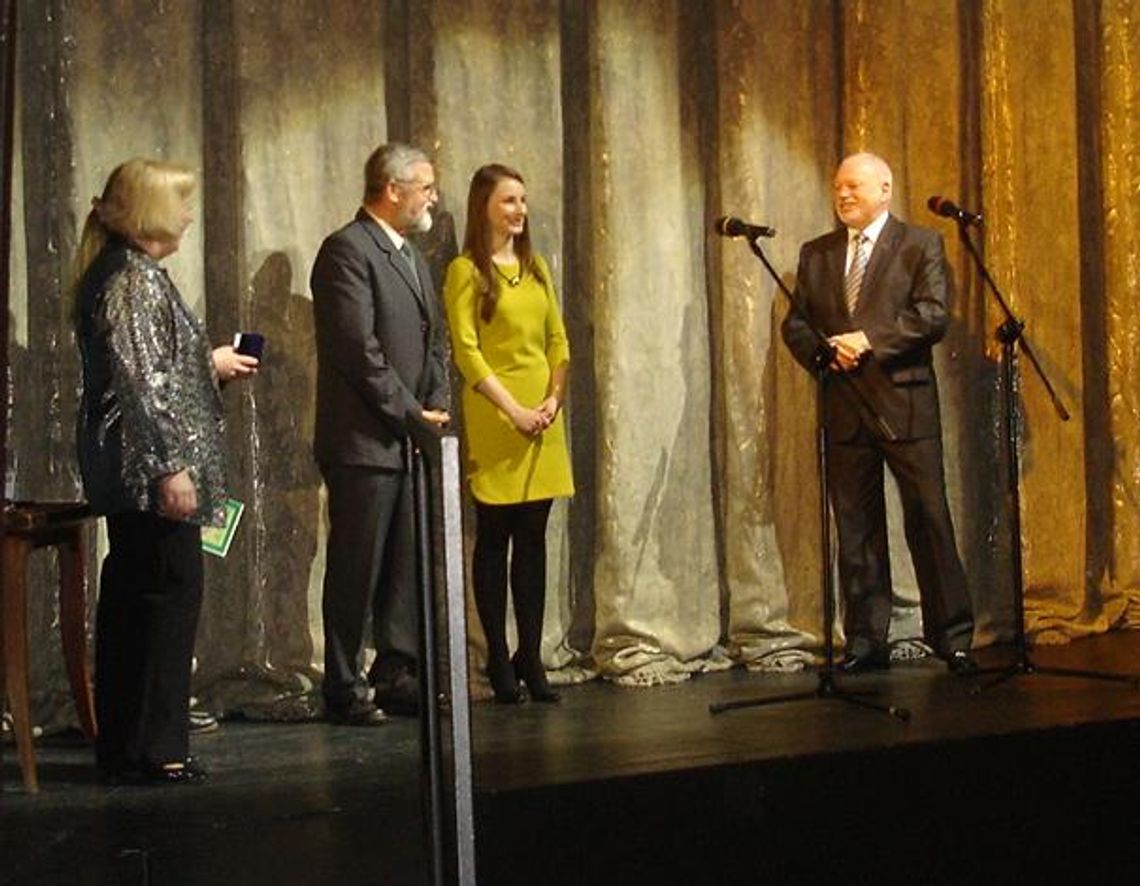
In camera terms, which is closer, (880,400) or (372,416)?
(372,416)

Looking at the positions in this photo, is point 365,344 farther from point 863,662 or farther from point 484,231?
point 863,662

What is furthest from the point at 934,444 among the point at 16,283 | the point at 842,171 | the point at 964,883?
the point at 16,283

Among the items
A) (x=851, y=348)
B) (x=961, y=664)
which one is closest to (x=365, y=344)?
(x=851, y=348)

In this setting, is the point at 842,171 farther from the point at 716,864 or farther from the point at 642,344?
the point at 716,864

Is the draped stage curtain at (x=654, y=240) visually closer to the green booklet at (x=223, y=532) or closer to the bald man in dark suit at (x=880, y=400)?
the bald man in dark suit at (x=880, y=400)

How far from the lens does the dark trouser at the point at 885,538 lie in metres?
5.54

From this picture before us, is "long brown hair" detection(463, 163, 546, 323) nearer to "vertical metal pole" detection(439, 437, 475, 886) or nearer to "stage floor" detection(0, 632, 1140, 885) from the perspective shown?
"stage floor" detection(0, 632, 1140, 885)

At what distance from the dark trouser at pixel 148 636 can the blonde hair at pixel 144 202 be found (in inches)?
23.5

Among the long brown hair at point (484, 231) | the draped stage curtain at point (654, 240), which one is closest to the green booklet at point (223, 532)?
the draped stage curtain at point (654, 240)

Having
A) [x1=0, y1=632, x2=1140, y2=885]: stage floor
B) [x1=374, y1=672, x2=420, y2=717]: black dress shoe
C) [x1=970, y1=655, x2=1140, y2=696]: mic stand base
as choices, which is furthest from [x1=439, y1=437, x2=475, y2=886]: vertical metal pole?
[x1=970, y1=655, x2=1140, y2=696]: mic stand base

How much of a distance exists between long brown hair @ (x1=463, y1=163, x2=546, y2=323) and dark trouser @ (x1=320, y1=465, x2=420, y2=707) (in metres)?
0.54

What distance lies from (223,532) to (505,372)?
0.95 meters

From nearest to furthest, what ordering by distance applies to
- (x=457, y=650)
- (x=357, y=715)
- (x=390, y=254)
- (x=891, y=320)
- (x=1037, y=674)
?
(x=457, y=650)
(x=357, y=715)
(x=390, y=254)
(x=1037, y=674)
(x=891, y=320)

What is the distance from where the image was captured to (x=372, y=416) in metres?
4.86
